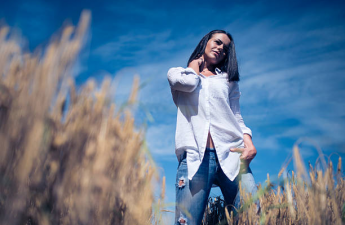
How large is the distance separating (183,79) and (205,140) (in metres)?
0.44

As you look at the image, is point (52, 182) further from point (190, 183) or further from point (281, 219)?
point (281, 219)

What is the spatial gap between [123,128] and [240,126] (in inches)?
54.3

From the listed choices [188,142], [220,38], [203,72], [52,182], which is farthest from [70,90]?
[220,38]

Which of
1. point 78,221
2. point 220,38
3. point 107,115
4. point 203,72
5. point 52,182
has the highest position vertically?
point 220,38

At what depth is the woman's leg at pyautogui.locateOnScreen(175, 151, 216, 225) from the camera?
5.57 ft

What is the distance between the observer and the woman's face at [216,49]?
222 centimetres

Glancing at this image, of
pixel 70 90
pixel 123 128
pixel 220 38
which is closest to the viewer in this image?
pixel 70 90

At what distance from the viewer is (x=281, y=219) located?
6.23 ft

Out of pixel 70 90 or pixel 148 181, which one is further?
pixel 148 181

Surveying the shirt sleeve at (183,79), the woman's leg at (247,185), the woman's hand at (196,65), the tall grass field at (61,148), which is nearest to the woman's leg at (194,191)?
the woman's leg at (247,185)

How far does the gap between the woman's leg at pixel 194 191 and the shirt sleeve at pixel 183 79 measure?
1.60 ft

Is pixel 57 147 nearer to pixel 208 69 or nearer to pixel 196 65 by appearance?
pixel 196 65

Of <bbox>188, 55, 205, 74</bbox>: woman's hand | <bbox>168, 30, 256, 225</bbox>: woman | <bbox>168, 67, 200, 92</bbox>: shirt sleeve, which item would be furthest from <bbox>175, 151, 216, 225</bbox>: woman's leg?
<bbox>188, 55, 205, 74</bbox>: woman's hand

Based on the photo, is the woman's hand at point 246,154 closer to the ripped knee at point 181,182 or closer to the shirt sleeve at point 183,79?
the ripped knee at point 181,182
